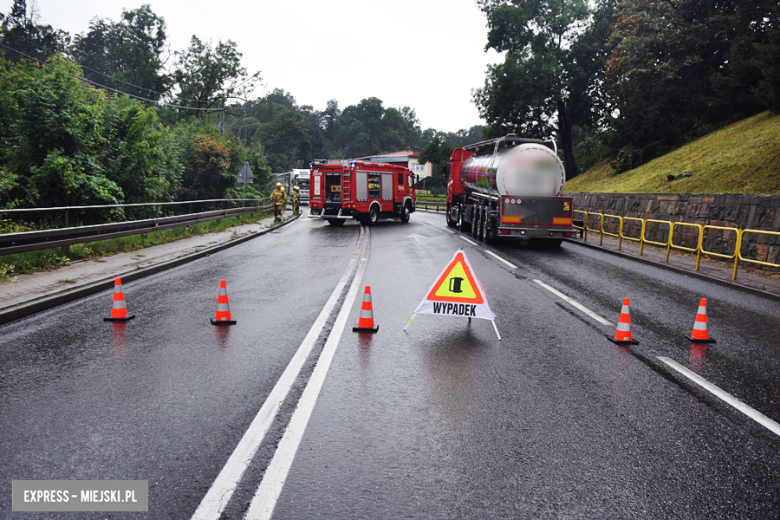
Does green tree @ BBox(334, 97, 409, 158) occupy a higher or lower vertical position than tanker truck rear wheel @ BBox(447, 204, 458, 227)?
higher

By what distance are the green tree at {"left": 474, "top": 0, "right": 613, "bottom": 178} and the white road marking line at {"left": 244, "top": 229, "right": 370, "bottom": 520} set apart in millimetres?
40217

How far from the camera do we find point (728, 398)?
495 centimetres

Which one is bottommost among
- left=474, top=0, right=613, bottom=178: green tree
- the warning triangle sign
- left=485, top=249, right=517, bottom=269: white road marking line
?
left=485, top=249, right=517, bottom=269: white road marking line

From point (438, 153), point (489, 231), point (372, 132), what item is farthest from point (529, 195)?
point (372, 132)

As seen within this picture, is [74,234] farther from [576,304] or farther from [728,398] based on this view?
[728,398]

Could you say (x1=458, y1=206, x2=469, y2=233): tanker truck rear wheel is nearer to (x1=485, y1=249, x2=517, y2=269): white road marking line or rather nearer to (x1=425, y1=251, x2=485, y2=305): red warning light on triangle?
(x1=485, y1=249, x2=517, y2=269): white road marking line

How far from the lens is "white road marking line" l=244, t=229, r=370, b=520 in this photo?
3.08 m

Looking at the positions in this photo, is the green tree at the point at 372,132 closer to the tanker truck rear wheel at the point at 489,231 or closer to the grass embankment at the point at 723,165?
the grass embankment at the point at 723,165

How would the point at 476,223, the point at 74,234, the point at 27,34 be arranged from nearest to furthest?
1. the point at 74,234
2. the point at 476,223
3. the point at 27,34

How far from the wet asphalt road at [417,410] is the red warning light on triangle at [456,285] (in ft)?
1.49

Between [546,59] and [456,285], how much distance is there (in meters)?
39.6

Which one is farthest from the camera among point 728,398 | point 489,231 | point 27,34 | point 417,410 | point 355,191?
point 27,34

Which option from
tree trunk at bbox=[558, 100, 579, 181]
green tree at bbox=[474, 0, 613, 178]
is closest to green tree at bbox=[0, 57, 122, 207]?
green tree at bbox=[474, 0, 613, 178]

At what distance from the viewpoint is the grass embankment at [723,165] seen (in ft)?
56.7
